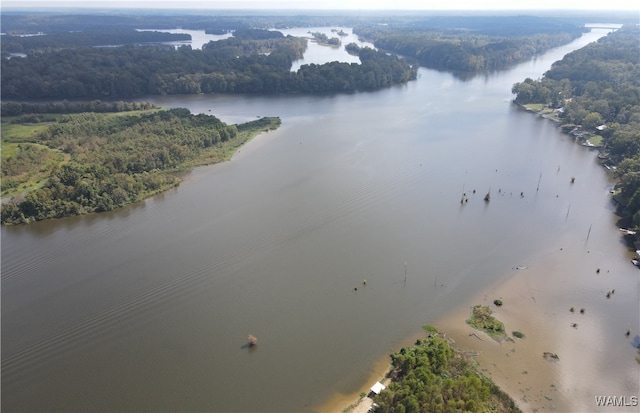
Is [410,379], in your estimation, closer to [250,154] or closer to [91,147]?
[250,154]

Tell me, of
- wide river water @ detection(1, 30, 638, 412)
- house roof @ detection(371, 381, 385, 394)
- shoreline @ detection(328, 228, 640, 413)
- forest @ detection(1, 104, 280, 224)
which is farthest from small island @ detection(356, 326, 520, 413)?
forest @ detection(1, 104, 280, 224)

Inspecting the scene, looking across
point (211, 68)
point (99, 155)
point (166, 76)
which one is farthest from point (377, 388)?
point (211, 68)

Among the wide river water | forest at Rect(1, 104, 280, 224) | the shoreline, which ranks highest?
forest at Rect(1, 104, 280, 224)

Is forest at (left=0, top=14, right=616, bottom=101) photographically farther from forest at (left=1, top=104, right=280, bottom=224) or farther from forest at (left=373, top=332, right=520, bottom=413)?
forest at (left=373, top=332, right=520, bottom=413)

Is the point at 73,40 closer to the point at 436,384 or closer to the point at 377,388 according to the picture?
the point at 377,388

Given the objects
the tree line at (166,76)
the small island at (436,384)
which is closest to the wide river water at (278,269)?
the small island at (436,384)

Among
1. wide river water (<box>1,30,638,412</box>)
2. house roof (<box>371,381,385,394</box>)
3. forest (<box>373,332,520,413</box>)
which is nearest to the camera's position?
forest (<box>373,332,520,413</box>)

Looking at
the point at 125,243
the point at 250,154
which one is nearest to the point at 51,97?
the point at 250,154
